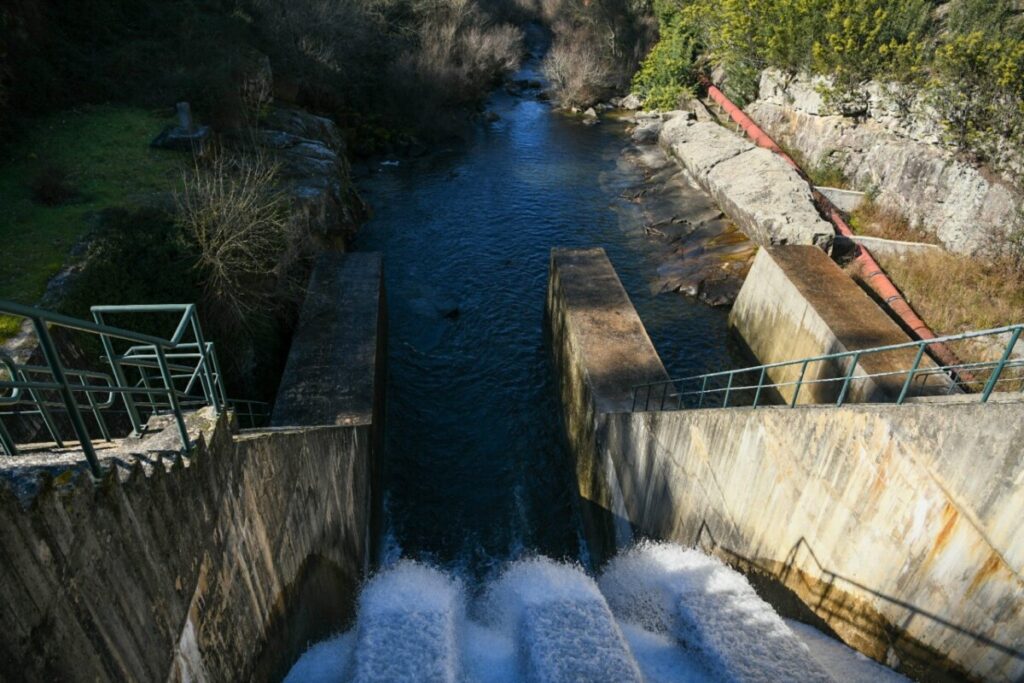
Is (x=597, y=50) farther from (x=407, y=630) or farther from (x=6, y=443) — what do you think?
(x=6, y=443)

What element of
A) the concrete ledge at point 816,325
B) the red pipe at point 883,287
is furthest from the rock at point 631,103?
the concrete ledge at point 816,325

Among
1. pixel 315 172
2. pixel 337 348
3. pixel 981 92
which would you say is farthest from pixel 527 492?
pixel 981 92

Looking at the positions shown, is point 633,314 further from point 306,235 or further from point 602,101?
point 602,101

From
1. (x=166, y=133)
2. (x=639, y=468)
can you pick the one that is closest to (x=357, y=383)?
(x=639, y=468)

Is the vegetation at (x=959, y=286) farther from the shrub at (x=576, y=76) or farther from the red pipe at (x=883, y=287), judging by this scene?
the shrub at (x=576, y=76)

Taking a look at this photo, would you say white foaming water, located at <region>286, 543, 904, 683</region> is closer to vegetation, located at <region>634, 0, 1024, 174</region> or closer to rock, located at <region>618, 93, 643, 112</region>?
vegetation, located at <region>634, 0, 1024, 174</region>

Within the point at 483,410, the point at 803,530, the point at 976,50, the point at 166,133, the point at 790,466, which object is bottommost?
the point at 483,410
